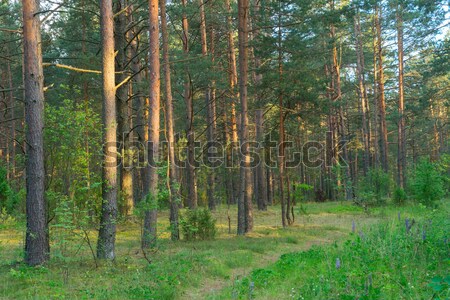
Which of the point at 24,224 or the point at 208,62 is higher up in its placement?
the point at 208,62

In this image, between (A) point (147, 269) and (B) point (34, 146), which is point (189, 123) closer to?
(B) point (34, 146)

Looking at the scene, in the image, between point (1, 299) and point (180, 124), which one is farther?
point (180, 124)

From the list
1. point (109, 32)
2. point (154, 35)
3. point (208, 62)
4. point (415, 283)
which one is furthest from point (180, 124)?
point (415, 283)

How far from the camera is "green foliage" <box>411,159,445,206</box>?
1586cm

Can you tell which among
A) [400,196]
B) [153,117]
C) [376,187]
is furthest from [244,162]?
[376,187]

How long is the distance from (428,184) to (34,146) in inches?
563

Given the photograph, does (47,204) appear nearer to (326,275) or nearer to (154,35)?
(154,35)

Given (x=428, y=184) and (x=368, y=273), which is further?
(x=428, y=184)

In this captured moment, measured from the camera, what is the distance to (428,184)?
52.4ft

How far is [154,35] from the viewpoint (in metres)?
11.4

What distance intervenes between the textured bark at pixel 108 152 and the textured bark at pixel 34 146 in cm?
118

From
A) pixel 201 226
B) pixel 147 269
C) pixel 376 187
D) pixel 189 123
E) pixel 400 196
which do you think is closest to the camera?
pixel 147 269

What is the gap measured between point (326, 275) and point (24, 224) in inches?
254

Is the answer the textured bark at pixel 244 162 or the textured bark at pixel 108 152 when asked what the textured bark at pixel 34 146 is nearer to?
the textured bark at pixel 108 152
